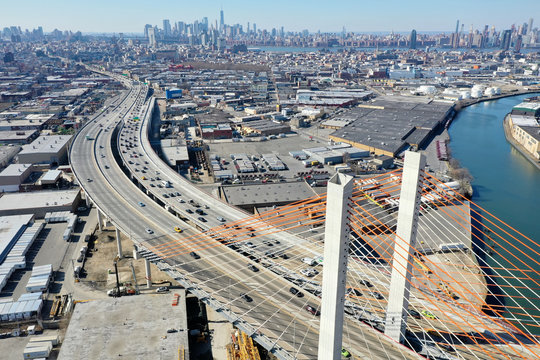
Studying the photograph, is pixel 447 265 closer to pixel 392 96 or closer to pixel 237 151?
pixel 237 151

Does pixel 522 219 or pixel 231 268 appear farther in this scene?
pixel 522 219

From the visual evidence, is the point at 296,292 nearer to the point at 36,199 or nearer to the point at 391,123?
the point at 36,199

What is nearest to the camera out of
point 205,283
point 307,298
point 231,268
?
point 307,298

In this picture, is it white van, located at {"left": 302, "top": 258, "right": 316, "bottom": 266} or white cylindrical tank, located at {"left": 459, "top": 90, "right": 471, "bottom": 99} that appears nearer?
white van, located at {"left": 302, "top": 258, "right": 316, "bottom": 266}

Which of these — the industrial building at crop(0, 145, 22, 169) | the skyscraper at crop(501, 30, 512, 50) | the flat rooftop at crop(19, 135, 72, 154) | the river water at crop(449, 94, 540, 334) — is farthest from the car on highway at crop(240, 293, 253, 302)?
the skyscraper at crop(501, 30, 512, 50)

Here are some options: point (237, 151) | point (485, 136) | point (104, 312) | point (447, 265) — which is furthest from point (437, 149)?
point (104, 312)

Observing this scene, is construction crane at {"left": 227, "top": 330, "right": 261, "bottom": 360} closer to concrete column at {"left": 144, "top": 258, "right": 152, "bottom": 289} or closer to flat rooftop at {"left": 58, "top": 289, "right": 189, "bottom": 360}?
flat rooftop at {"left": 58, "top": 289, "right": 189, "bottom": 360}

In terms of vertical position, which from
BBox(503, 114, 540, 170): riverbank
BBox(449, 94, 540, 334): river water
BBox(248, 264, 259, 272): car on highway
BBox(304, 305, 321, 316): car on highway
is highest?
BBox(248, 264, 259, 272): car on highway

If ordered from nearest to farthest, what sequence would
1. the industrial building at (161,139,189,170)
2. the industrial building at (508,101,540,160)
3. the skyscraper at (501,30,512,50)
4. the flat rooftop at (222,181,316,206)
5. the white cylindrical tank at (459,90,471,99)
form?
the flat rooftop at (222,181,316,206) < the industrial building at (161,139,189,170) < the industrial building at (508,101,540,160) < the white cylindrical tank at (459,90,471,99) < the skyscraper at (501,30,512,50)
